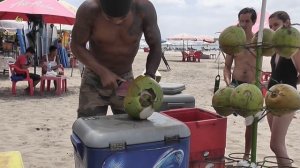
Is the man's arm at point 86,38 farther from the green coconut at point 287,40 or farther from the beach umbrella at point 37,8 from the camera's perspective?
the beach umbrella at point 37,8

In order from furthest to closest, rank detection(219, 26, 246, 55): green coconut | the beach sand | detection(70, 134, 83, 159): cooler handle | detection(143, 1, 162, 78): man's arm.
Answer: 1. the beach sand
2. detection(143, 1, 162, 78): man's arm
3. detection(70, 134, 83, 159): cooler handle
4. detection(219, 26, 246, 55): green coconut

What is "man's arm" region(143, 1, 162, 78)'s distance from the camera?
294 cm

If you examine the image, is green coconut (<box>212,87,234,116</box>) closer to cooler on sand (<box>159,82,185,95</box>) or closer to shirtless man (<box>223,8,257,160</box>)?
shirtless man (<box>223,8,257,160</box>)

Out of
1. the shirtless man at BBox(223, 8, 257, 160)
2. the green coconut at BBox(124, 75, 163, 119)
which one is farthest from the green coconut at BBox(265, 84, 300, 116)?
the shirtless man at BBox(223, 8, 257, 160)

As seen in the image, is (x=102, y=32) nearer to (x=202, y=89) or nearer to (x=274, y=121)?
(x=274, y=121)

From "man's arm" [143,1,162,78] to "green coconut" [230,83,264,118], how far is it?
1076mm

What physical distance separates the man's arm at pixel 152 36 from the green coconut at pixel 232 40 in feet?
3.07

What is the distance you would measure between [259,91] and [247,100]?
0.28 ft

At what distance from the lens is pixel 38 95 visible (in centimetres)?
988

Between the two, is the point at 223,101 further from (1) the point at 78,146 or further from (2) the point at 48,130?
(2) the point at 48,130

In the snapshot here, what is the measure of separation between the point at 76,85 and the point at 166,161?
33.7 feet

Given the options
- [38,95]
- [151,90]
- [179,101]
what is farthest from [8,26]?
[151,90]

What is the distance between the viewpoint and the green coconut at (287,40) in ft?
6.46

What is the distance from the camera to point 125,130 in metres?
2.15
